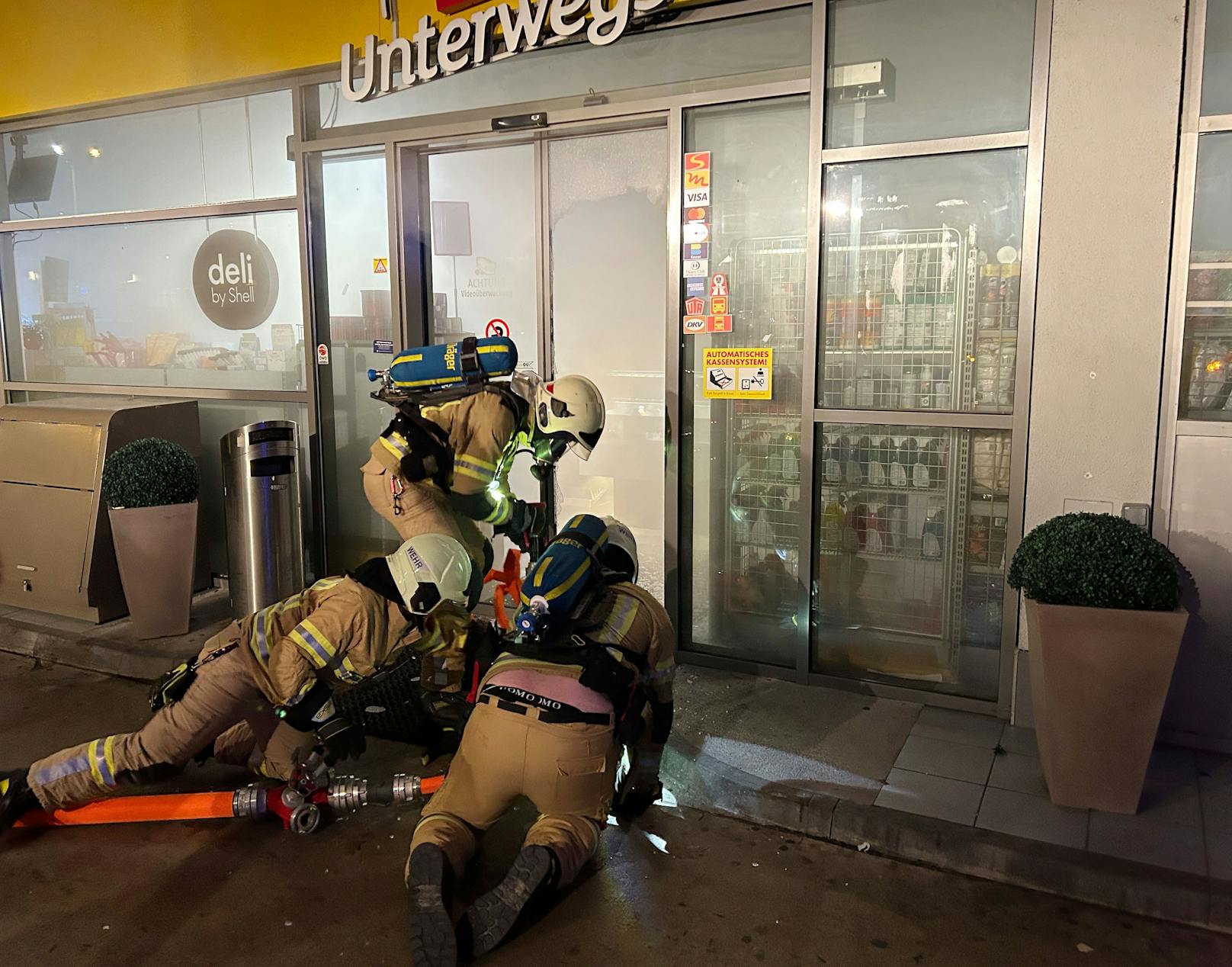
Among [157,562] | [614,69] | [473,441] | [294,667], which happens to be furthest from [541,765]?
[614,69]

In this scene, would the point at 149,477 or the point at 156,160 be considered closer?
the point at 149,477

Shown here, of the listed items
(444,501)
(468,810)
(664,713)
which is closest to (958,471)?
(664,713)

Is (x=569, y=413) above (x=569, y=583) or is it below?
above

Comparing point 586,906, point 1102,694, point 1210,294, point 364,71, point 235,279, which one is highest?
point 364,71

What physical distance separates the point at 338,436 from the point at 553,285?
2079mm

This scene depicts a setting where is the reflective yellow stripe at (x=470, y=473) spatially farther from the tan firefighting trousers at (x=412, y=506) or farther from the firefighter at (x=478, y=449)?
the tan firefighting trousers at (x=412, y=506)

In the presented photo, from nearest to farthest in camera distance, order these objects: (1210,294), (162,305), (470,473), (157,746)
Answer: (157,746)
(1210,294)
(470,473)
(162,305)

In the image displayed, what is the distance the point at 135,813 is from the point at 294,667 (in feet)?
3.20

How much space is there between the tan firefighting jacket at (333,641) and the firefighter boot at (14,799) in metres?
1.06

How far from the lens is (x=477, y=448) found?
15.1 feet

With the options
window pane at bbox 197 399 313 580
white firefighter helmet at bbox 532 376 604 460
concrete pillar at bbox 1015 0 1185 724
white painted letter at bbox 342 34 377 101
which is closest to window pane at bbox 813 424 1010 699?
concrete pillar at bbox 1015 0 1185 724

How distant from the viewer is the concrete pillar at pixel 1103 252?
428 centimetres

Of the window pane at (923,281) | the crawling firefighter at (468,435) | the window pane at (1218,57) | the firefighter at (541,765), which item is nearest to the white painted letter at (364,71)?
the crawling firefighter at (468,435)

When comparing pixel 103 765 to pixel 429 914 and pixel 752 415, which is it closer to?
pixel 429 914
